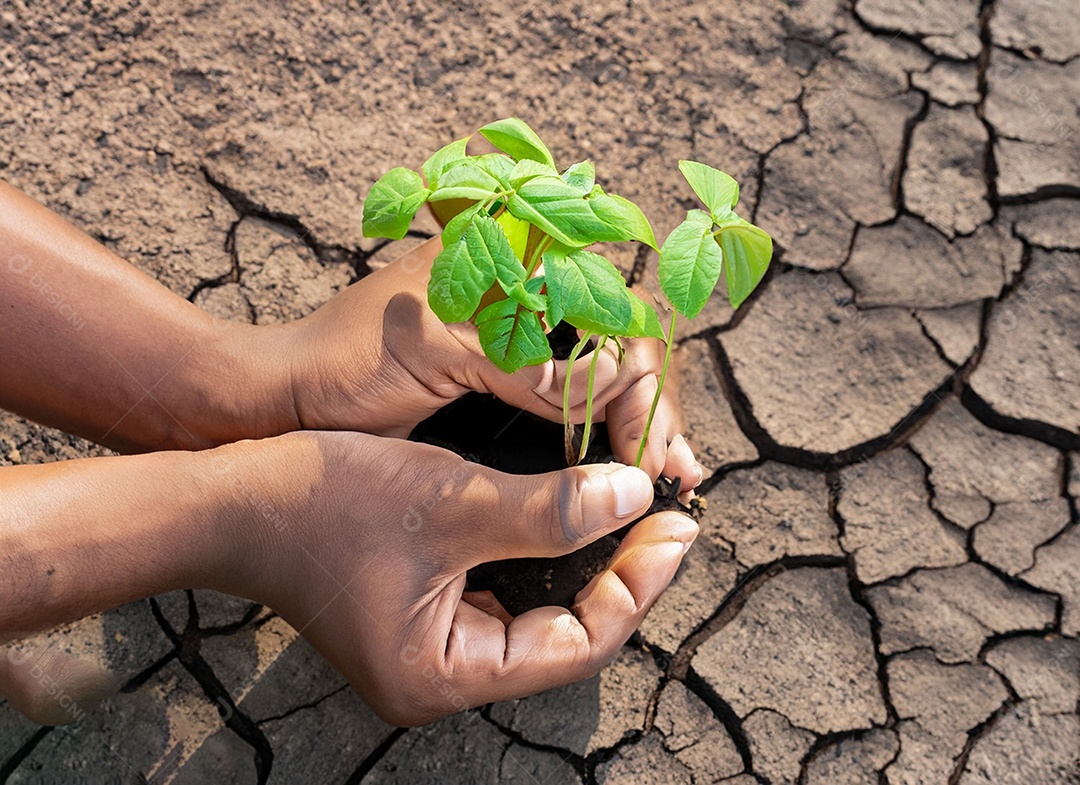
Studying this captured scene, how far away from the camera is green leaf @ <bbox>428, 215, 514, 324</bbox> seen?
97 cm

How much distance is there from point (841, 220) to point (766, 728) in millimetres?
1147

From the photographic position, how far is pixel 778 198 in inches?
76.4

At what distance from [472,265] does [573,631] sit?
691 mm

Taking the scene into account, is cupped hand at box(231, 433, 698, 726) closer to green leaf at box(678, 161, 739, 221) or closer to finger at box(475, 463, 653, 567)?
finger at box(475, 463, 653, 567)

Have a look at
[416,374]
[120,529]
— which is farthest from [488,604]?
[120,529]

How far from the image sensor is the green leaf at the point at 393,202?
1.02 meters

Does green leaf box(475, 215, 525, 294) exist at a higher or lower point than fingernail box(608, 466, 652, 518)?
higher

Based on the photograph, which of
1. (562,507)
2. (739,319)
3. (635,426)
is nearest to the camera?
(562,507)

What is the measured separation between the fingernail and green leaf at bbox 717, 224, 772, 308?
370 millimetres

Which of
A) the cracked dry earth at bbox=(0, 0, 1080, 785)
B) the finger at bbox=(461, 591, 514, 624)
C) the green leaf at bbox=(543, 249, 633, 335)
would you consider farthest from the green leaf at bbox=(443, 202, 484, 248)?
the cracked dry earth at bbox=(0, 0, 1080, 785)

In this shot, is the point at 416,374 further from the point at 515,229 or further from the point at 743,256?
the point at 743,256

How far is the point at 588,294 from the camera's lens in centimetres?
97

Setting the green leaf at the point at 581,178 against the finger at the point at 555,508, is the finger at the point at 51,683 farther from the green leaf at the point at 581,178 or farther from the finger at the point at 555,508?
the green leaf at the point at 581,178

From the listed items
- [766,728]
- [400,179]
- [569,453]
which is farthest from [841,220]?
[400,179]
